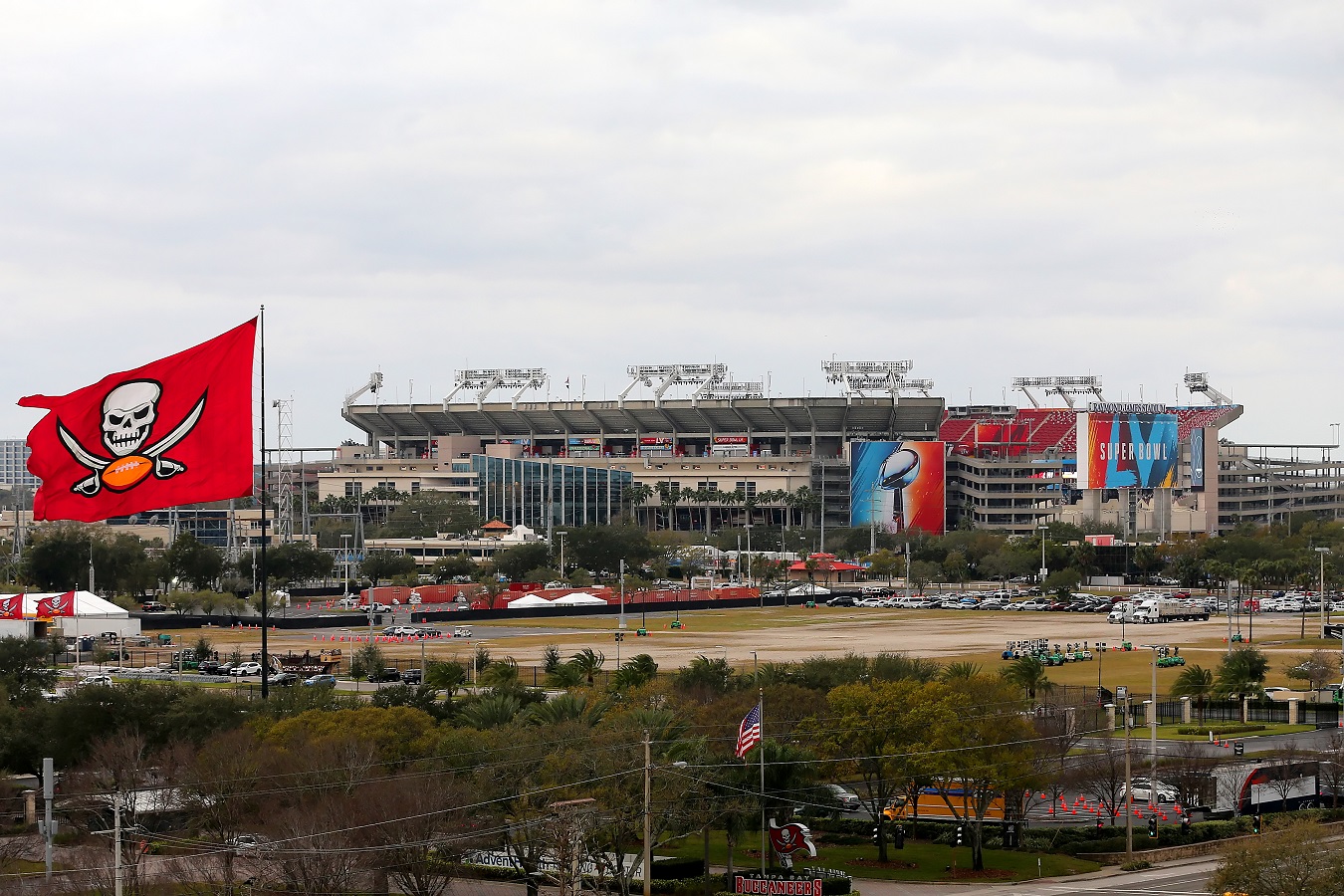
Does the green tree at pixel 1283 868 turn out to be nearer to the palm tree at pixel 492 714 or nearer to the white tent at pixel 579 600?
the palm tree at pixel 492 714

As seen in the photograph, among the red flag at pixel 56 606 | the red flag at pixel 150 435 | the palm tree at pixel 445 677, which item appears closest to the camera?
the red flag at pixel 150 435

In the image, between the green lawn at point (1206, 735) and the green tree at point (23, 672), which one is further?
the green lawn at point (1206, 735)

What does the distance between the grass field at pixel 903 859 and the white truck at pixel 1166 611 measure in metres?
84.7

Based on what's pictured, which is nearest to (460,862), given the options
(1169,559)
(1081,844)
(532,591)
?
(1081,844)

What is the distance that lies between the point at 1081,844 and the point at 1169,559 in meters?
150

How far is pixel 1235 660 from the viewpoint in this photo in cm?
8650

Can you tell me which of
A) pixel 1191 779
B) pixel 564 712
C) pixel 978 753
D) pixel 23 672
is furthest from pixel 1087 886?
pixel 23 672

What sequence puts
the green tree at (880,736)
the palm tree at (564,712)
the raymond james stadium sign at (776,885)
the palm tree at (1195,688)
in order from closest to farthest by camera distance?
1. the raymond james stadium sign at (776,885)
2. the palm tree at (564,712)
3. the green tree at (880,736)
4. the palm tree at (1195,688)

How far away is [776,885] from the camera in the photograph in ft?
156

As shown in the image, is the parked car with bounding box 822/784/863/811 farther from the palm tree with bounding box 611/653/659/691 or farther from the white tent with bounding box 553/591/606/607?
the white tent with bounding box 553/591/606/607

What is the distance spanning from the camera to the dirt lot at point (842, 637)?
334ft

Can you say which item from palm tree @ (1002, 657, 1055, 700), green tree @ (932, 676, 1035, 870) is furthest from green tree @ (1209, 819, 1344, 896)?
palm tree @ (1002, 657, 1055, 700)

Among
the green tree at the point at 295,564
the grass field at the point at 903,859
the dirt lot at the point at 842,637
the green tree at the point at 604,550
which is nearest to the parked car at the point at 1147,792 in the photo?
the grass field at the point at 903,859

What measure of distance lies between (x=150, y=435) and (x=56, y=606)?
258 feet
